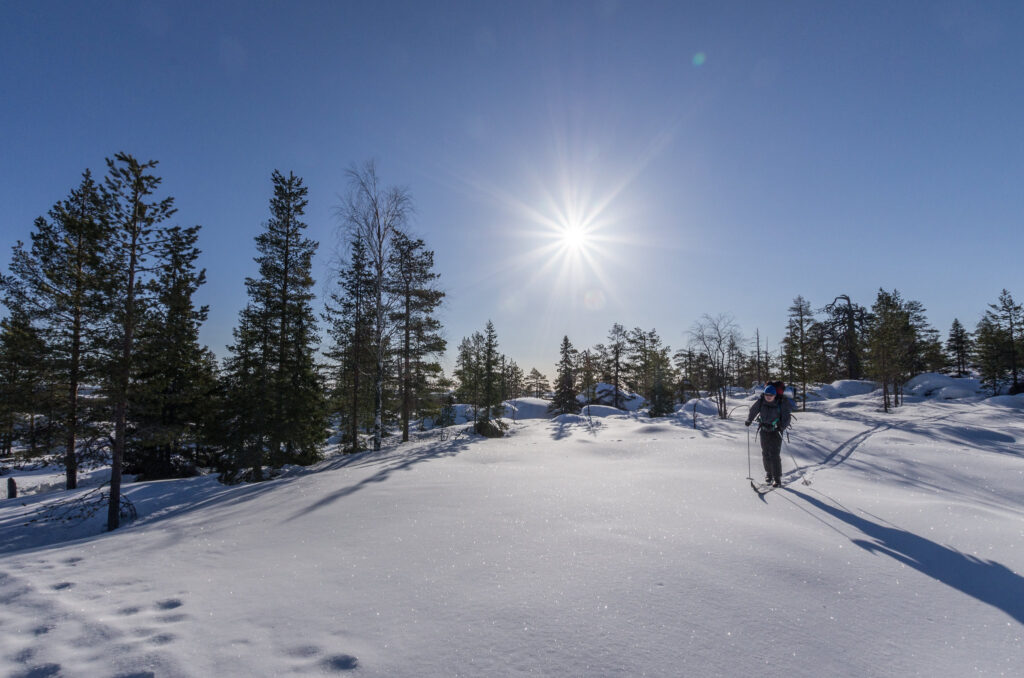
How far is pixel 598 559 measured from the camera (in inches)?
149

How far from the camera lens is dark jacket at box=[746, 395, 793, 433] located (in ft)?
24.9

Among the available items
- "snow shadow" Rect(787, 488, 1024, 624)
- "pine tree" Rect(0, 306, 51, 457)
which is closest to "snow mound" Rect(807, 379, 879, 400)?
"snow shadow" Rect(787, 488, 1024, 624)

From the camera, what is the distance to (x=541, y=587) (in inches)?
127

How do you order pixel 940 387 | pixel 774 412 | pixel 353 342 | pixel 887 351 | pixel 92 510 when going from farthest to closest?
1. pixel 940 387
2. pixel 887 351
3. pixel 353 342
4. pixel 92 510
5. pixel 774 412

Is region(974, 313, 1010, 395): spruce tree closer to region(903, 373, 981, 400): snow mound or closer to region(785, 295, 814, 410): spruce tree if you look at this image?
region(903, 373, 981, 400): snow mound

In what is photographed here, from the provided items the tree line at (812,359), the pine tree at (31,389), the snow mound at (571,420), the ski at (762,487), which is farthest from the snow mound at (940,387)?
the pine tree at (31,389)

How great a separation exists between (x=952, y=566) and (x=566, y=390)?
3901 cm

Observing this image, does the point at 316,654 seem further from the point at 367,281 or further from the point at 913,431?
the point at 913,431

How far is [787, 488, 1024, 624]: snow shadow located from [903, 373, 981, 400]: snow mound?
1865 inches

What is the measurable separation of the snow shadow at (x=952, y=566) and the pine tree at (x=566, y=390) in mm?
34348

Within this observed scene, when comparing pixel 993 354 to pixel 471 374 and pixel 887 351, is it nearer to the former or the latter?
pixel 887 351

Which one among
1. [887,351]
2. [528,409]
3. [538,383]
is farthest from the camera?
[538,383]

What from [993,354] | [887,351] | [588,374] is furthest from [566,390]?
[993,354]

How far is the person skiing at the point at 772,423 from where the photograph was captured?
7.60 metres
